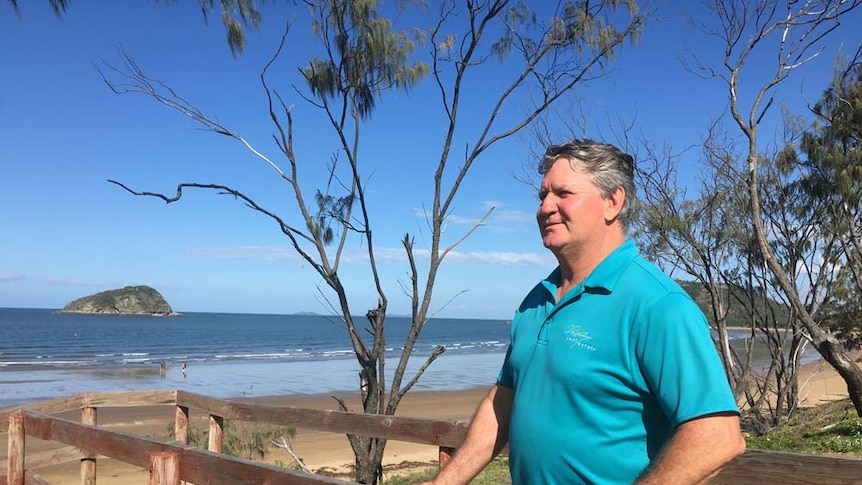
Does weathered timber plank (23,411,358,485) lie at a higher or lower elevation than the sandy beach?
higher

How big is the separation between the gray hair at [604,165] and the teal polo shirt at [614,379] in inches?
6.3

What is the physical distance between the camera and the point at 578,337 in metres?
1.72

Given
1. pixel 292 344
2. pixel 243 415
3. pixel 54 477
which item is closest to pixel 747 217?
pixel 243 415

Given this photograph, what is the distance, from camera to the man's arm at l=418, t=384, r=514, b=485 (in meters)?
2.09

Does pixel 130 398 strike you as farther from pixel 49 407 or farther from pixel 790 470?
pixel 790 470

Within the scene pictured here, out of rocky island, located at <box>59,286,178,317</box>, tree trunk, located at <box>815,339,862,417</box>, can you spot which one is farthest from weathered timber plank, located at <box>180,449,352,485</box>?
rocky island, located at <box>59,286,178,317</box>

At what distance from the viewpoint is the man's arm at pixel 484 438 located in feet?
6.87

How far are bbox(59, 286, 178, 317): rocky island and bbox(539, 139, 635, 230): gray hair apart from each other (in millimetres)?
142821

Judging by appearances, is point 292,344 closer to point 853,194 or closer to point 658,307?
point 853,194

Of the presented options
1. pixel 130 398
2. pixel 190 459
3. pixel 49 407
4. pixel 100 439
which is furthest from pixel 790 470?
pixel 130 398

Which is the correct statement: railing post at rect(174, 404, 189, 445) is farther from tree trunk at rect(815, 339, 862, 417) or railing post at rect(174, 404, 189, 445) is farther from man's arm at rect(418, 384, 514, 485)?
tree trunk at rect(815, 339, 862, 417)

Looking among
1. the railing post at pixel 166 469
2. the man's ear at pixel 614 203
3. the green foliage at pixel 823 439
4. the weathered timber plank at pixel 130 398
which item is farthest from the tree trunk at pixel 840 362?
the railing post at pixel 166 469

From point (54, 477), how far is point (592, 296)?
1272cm

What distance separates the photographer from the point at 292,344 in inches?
2403
